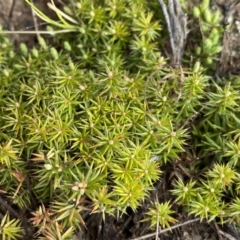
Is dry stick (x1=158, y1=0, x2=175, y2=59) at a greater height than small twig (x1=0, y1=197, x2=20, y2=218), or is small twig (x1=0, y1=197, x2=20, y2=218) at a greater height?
dry stick (x1=158, y1=0, x2=175, y2=59)

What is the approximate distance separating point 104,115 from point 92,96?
131 millimetres

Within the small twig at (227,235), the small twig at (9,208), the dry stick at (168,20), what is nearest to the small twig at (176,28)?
the dry stick at (168,20)

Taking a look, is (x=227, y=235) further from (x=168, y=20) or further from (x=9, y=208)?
(x=168, y=20)

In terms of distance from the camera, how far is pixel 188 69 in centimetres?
199

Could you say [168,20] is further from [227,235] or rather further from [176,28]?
[227,235]

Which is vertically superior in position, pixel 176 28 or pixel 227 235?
pixel 176 28

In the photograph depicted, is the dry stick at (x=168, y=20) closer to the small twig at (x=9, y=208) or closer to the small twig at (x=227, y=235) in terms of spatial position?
the small twig at (x=227, y=235)

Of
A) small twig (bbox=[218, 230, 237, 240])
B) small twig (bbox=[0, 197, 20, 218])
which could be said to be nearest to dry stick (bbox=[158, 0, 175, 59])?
small twig (bbox=[218, 230, 237, 240])

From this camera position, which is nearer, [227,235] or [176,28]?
[227,235]

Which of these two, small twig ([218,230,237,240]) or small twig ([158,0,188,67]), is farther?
small twig ([158,0,188,67])

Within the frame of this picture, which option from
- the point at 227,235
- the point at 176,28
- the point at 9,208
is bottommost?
the point at 227,235

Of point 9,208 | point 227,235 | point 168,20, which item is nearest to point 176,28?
point 168,20

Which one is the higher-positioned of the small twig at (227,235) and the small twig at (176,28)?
the small twig at (176,28)

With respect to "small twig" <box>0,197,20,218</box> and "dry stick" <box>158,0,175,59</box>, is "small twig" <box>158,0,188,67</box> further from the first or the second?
"small twig" <box>0,197,20,218</box>
